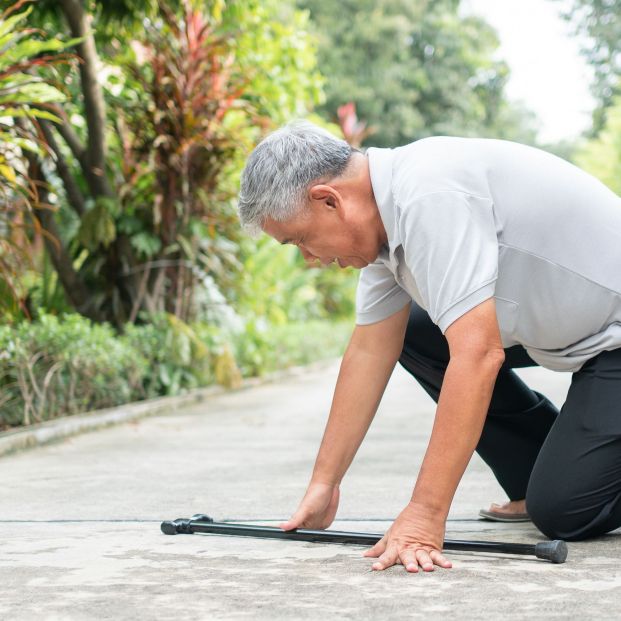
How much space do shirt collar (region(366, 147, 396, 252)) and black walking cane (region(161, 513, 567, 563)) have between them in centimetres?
84

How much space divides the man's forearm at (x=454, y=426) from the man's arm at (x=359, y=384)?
65cm

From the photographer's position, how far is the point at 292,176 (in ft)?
9.81

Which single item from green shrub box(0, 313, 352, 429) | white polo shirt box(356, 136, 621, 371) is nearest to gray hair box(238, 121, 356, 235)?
white polo shirt box(356, 136, 621, 371)

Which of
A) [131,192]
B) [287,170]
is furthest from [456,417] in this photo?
[131,192]

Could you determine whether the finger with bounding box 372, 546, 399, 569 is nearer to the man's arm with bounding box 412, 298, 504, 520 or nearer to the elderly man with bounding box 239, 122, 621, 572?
the elderly man with bounding box 239, 122, 621, 572

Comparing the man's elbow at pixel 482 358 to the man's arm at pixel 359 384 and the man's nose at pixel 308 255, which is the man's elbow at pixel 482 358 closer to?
the man's nose at pixel 308 255

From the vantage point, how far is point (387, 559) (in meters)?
2.86

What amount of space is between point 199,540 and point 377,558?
65 centimetres

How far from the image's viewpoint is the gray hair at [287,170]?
300cm

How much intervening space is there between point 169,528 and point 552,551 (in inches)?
47.4

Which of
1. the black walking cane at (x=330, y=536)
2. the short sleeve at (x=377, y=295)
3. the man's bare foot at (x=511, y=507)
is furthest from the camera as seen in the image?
the man's bare foot at (x=511, y=507)

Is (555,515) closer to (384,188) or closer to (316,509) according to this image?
(316,509)

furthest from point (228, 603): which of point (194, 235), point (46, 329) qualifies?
point (194, 235)

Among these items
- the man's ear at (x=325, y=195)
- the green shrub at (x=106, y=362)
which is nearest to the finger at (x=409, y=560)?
the man's ear at (x=325, y=195)
